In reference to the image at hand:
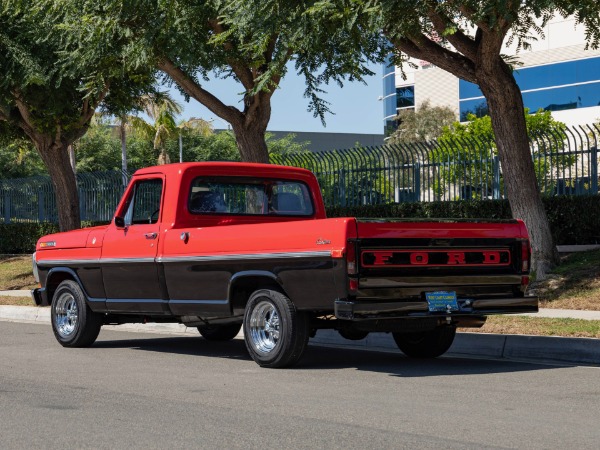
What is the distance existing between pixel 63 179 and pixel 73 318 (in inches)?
596

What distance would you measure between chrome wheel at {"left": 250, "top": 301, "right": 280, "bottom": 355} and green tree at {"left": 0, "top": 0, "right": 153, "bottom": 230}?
9922 millimetres

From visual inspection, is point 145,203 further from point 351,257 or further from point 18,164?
point 18,164

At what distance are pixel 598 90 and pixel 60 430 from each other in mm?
69411

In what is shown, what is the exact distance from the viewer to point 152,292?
12.3 m

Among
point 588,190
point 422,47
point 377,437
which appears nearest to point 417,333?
point 377,437

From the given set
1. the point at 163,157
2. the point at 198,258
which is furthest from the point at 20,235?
the point at 163,157

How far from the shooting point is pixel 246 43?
19.6 m

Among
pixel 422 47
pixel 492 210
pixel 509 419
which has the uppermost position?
pixel 422 47

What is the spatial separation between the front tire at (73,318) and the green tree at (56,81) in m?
7.13

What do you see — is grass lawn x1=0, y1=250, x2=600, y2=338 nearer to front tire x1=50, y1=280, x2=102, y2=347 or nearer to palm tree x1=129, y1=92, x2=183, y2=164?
front tire x1=50, y1=280, x2=102, y2=347

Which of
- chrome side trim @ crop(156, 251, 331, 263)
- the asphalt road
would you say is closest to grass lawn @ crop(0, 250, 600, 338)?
the asphalt road

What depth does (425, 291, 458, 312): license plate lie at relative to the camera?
1048 cm

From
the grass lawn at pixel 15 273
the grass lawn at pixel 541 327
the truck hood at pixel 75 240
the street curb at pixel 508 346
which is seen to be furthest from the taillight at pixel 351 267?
the grass lawn at pixel 15 273

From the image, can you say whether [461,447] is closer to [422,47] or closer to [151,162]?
[422,47]
